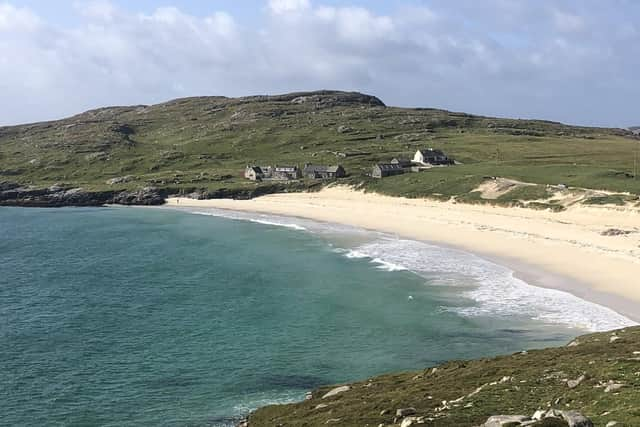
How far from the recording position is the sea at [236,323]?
33.2 metres

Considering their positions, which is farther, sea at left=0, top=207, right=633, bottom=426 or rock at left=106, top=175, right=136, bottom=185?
rock at left=106, top=175, right=136, bottom=185

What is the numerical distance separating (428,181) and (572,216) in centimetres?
4210

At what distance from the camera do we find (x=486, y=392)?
2261 cm

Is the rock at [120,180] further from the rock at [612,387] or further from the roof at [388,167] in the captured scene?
the rock at [612,387]

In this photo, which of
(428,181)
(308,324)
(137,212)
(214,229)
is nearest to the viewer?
(308,324)

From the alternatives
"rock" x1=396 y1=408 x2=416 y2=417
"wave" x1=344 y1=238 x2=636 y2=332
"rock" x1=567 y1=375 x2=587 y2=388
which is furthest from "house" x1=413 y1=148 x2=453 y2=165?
"rock" x1=396 y1=408 x2=416 y2=417

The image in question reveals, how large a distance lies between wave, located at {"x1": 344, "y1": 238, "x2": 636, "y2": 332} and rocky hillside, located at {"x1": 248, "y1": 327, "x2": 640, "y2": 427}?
10.0 m

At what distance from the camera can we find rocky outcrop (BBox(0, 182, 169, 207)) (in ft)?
477

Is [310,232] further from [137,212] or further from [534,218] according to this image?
[137,212]

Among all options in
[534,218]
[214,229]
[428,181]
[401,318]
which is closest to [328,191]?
[428,181]

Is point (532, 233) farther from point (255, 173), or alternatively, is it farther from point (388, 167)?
point (255, 173)

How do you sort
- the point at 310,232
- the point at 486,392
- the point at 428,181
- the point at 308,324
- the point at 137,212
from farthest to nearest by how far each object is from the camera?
the point at 137,212, the point at 428,181, the point at 310,232, the point at 308,324, the point at 486,392

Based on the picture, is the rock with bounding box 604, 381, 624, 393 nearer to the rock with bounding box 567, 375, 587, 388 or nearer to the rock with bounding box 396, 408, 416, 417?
the rock with bounding box 567, 375, 587, 388

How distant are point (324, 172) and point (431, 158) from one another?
30.4 m
